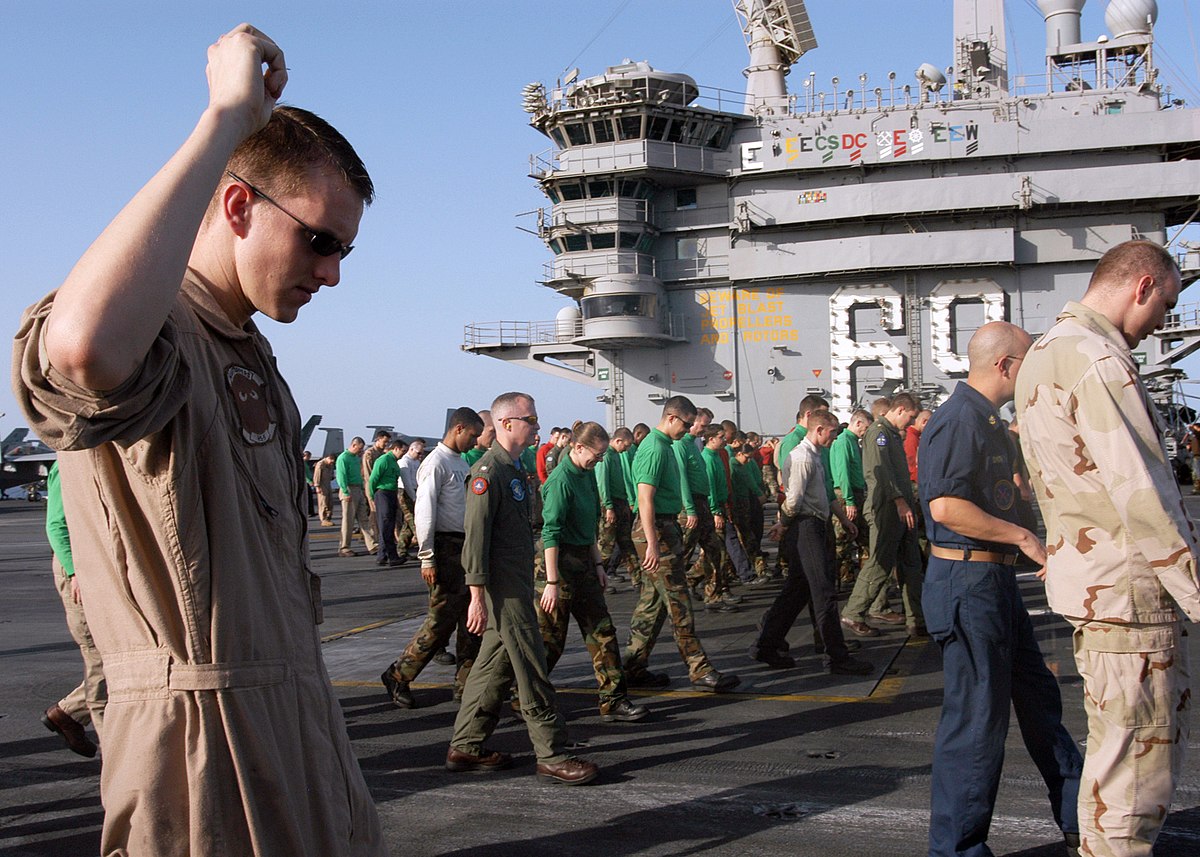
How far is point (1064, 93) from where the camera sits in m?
29.6

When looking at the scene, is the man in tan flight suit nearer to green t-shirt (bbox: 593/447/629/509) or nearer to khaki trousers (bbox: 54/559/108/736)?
khaki trousers (bbox: 54/559/108/736)

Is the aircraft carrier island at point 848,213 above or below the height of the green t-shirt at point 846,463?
above

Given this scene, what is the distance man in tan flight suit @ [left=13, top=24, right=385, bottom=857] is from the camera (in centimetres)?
130

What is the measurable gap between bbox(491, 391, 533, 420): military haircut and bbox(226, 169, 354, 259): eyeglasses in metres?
4.82

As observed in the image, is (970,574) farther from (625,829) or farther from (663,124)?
(663,124)

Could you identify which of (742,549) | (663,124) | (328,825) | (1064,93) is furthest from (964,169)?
(328,825)

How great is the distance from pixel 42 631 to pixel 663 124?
81.4ft

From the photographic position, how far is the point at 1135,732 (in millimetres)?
3189

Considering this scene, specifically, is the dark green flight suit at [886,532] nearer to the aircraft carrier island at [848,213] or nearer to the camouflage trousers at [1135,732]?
the camouflage trousers at [1135,732]

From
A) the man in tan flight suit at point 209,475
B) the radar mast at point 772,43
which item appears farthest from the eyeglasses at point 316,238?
the radar mast at point 772,43

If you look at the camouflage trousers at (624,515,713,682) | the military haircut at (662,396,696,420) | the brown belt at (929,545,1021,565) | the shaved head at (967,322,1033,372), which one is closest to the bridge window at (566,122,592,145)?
the military haircut at (662,396,696,420)

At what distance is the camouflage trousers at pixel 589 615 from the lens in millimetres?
6934

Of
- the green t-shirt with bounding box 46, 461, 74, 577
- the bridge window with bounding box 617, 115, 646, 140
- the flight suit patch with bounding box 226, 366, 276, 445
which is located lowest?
the green t-shirt with bounding box 46, 461, 74, 577

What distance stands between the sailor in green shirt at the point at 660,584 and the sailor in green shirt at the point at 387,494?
937cm
